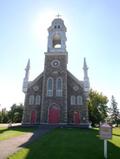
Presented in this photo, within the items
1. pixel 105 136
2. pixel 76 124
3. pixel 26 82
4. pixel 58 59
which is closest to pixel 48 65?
pixel 58 59

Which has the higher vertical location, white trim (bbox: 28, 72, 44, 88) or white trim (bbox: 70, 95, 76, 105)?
white trim (bbox: 28, 72, 44, 88)

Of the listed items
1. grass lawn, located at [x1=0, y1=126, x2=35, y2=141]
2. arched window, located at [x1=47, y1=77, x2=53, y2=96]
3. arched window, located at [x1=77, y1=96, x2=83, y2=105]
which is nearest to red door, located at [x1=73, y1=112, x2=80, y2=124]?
arched window, located at [x1=77, y1=96, x2=83, y2=105]

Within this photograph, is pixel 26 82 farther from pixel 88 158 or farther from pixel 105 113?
pixel 105 113

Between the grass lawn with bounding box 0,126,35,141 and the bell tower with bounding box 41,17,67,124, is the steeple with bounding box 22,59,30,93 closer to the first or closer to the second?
the bell tower with bounding box 41,17,67,124

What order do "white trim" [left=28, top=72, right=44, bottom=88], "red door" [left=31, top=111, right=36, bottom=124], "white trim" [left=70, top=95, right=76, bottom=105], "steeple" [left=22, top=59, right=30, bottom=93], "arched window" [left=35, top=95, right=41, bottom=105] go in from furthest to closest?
"white trim" [left=28, top=72, right=44, bottom=88], "steeple" [left=22, top=59, right=30, bottom=93], "arched window" [left=35, top=95, right=41, bottom=105], "white trim" [left=70, top=95, right=76, bottom=105], "red door" [left=31, top=111, right=36, bottom=124]

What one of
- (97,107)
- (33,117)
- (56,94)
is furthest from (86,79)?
(97,107)

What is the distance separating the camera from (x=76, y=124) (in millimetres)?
30188

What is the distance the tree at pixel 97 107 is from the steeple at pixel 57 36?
21.6 metres

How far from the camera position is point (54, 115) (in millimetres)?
30031

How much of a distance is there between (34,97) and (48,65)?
6548 mm

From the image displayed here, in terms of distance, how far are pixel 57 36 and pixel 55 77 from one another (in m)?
9.13

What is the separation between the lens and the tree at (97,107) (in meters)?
49.4

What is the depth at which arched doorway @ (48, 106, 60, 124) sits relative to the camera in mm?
29844

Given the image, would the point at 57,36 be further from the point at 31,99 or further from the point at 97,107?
the point at 97,107
